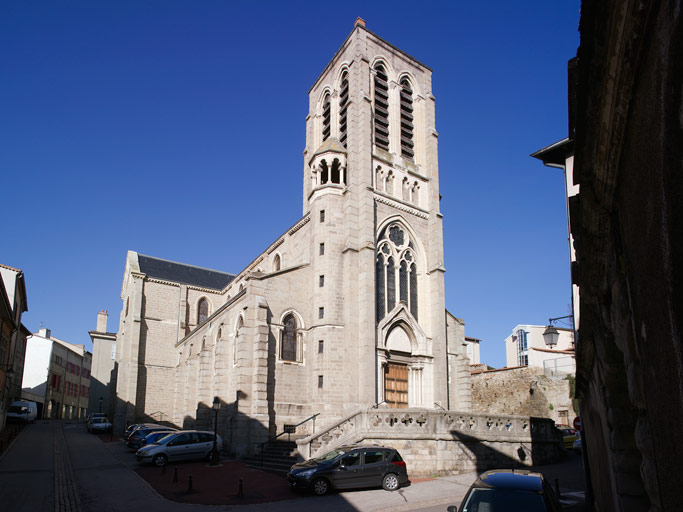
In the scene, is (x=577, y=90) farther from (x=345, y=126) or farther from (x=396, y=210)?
(x=345, y=126)

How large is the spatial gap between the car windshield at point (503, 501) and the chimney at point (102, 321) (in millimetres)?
65834

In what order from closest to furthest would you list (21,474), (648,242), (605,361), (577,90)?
(648,242), (577,90), (605,361), (21,474)

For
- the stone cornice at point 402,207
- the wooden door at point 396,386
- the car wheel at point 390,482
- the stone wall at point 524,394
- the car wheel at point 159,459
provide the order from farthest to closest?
the stone wall at point 524,394, the stone cornice at point 402,207, the wooden door at point 396,386, the car wheel at point 159,459, the car wheel at point 390,482

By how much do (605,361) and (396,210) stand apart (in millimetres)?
24596

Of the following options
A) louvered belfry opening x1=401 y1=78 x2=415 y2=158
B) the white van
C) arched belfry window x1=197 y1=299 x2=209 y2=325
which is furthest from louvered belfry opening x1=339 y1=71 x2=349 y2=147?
the white van

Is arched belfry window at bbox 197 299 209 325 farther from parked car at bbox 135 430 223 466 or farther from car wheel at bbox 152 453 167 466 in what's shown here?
car wheel at bbox 152 453 167 466

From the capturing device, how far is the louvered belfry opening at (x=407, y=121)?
32219 mm

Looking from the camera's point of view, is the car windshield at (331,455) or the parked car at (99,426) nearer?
the car windshield at (331,455)

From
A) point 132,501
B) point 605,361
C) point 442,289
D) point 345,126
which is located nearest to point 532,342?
point 442,289

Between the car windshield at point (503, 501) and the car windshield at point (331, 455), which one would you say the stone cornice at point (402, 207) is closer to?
the car windshield at point (331, 455)

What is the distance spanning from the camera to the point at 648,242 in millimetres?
2809

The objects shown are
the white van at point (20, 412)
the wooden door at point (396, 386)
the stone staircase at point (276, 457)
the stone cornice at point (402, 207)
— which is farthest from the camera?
the white van at point (20, 412)

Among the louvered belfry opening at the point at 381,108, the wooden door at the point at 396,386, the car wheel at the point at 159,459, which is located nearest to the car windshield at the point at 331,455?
the car wheel at the point at 159,459

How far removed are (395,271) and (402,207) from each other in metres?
3.90
